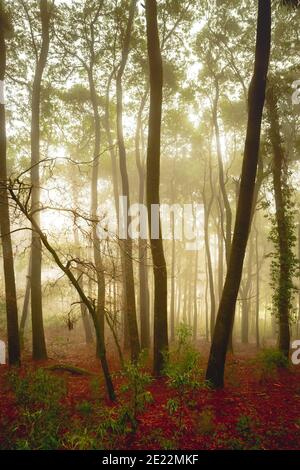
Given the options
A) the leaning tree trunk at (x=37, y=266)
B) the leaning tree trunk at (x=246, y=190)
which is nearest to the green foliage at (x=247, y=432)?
the leaning tree trunk at (x=246, y=190)

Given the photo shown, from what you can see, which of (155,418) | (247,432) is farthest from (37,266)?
(247,432)

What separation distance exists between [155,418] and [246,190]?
17.8 feet

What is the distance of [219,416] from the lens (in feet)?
19.8

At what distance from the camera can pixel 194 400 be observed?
21.0 feet

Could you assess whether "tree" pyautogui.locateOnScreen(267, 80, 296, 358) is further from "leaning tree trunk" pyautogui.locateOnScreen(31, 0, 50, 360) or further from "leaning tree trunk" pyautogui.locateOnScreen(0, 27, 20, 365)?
"leaning tree trunk" pyautogui.locateOnScreen(0, 27, 20, 365)

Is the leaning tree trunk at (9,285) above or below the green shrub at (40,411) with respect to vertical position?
above

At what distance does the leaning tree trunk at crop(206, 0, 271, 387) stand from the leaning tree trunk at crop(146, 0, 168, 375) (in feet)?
4.74

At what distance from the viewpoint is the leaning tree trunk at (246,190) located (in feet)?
23.4

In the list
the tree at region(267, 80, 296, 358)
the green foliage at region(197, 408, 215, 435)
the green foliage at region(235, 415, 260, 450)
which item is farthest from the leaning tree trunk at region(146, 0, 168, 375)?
the tree at region(267, 80, 296, 358)

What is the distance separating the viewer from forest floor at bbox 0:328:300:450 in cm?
506

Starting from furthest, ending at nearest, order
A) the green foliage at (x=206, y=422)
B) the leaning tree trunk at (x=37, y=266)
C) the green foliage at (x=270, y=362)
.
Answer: the leaning tree trunk at (x=37, y=266)
the green foliage at (x=270, y=362)
the green foliage at (x=206, y=422)

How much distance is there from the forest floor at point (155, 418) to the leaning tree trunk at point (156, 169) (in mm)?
1234

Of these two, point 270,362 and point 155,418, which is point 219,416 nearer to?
point 155,418

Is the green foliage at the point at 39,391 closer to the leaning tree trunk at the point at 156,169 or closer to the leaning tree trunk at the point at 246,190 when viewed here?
the leaning tree trunk at the point at 156,169
